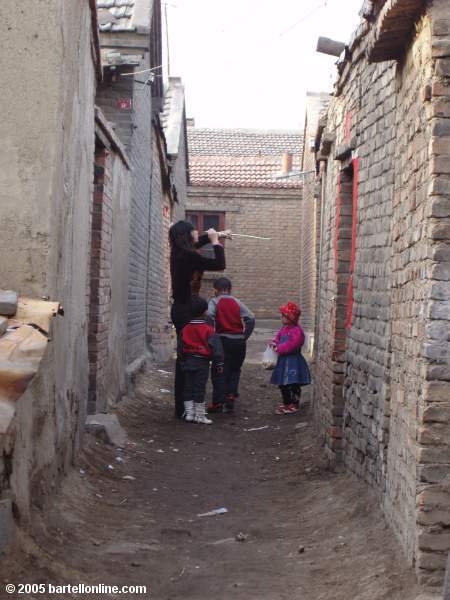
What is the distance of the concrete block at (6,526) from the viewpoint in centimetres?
374

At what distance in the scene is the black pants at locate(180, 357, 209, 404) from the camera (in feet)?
29.1

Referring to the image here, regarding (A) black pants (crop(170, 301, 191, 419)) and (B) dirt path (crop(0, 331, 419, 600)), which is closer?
(B) dirt path (crop(0, 331, 419, 600))

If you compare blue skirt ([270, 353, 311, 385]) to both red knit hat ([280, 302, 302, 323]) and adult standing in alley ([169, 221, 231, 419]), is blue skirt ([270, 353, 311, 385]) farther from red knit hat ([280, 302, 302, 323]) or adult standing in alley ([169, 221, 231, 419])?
adult standing in alley ([169, 221, 231, 419])

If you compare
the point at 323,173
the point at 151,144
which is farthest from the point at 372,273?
the point at 151,144

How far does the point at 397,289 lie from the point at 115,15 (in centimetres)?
744

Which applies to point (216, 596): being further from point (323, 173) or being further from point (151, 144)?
point (151, 144)

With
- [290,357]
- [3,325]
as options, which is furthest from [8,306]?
[290,357]

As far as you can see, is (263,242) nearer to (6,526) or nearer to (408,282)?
(408,282)

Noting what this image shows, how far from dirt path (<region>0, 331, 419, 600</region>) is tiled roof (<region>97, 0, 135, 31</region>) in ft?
16.7

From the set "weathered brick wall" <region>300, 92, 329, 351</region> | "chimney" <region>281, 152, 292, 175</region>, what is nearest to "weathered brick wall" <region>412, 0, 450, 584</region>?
"weathered brick wall" <region>300, 92, 329, 351</region>

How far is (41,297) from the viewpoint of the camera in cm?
449

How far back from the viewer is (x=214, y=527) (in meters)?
5.57

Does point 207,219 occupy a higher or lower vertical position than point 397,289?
higher

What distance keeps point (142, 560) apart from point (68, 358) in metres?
1.53
